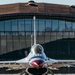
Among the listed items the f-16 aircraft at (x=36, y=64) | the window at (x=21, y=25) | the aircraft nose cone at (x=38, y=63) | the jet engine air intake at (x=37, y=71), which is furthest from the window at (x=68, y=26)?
the aircraft nose cone at (x=38, y=63)

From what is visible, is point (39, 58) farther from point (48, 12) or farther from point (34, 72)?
point (48, 12)

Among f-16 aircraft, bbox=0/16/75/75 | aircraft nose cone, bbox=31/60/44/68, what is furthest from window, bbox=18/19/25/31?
aircraft nose cone, bbox=31/60/44/68

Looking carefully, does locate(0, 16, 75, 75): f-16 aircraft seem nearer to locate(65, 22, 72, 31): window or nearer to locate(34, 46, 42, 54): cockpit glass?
locate(34, 46, 42, 54): cockpit glass

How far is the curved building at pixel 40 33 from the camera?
60469mm

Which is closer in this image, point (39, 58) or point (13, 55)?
point (39, 58)

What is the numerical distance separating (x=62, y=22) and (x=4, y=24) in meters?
8.74

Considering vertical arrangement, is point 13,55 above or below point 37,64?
below

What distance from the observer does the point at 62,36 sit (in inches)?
2402

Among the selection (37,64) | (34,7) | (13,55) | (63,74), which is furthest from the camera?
(34,7)

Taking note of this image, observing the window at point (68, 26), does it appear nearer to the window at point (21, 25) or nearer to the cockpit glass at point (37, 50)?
the window at point (21, 25)

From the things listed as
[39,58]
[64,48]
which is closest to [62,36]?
[64,48]

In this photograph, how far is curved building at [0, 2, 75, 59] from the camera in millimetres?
60469

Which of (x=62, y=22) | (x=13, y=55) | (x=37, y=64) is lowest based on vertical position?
(x=13, y=55)

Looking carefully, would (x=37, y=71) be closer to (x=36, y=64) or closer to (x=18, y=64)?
(x=36, y=64)
